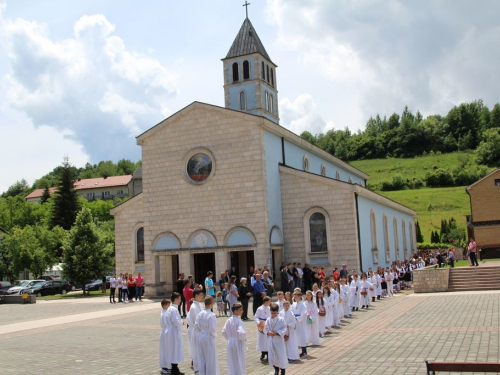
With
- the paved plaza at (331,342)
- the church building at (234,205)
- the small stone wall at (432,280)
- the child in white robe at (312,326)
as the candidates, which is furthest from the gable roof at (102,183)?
the child in white robe at (312,326)

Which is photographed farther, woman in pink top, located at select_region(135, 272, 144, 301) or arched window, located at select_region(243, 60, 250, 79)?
arched window, located at select_region(243, 60, 250, 79)

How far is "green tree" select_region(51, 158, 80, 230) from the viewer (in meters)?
74.1

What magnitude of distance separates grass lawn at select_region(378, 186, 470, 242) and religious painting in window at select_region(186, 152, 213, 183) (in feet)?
174

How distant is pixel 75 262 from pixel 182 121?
1665 centimetres

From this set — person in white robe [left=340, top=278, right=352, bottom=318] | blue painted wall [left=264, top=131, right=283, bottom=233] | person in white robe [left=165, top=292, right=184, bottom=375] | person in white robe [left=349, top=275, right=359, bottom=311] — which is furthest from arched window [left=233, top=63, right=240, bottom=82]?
person in white robe [left=165, top=292, right=184, bottom=375]

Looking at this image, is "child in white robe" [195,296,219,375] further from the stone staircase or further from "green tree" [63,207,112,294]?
"green tree" [63,207,112,294]

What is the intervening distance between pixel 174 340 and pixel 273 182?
20829 millimetres

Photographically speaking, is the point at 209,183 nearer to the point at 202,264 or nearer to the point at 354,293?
the point at 202,264

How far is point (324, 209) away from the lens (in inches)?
1226

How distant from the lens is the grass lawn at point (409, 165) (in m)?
112

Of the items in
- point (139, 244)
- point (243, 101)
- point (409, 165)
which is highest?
point (409, 165)

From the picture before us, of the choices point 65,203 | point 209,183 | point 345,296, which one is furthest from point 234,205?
point 65,203

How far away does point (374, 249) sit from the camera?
34375 millimetres

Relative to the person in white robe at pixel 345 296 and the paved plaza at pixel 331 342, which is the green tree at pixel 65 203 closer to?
the paved plaza at pixel 331 342
